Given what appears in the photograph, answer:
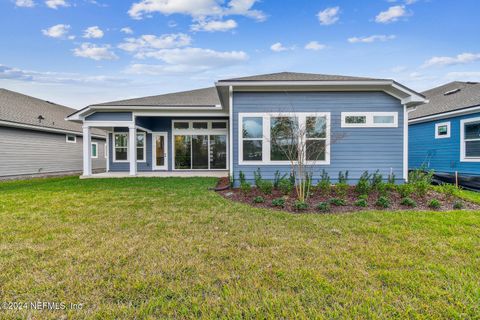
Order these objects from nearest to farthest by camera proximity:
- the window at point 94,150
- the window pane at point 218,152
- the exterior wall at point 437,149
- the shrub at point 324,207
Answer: the shrub at point 324,207, the exterior wall at point 437,149, the window pane at point 218,152, the window at point 94,150

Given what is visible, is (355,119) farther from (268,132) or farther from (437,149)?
(437,149)

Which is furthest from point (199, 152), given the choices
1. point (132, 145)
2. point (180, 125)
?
point (132, 145)

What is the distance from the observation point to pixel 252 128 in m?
7.88

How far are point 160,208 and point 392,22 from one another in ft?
40.5

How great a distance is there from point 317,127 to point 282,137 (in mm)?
1235

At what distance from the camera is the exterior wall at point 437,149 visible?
29.8 ft

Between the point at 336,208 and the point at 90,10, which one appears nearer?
the point at 336,208

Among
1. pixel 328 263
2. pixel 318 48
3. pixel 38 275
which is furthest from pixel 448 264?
pixel 318 48

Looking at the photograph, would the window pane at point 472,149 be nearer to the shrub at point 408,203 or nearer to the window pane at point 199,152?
the shrub at point 408,203

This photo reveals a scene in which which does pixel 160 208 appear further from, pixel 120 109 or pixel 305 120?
pixel 120 109

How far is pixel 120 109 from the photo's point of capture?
10.3m

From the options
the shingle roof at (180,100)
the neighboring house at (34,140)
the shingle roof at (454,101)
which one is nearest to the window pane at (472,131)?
the shingle roof at (454,101)

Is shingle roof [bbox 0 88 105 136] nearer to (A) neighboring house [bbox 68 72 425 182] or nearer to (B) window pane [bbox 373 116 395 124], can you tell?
(A) neighboring house [bbox 68 72 425 182]

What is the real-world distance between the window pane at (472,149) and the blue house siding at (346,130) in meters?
3.37
